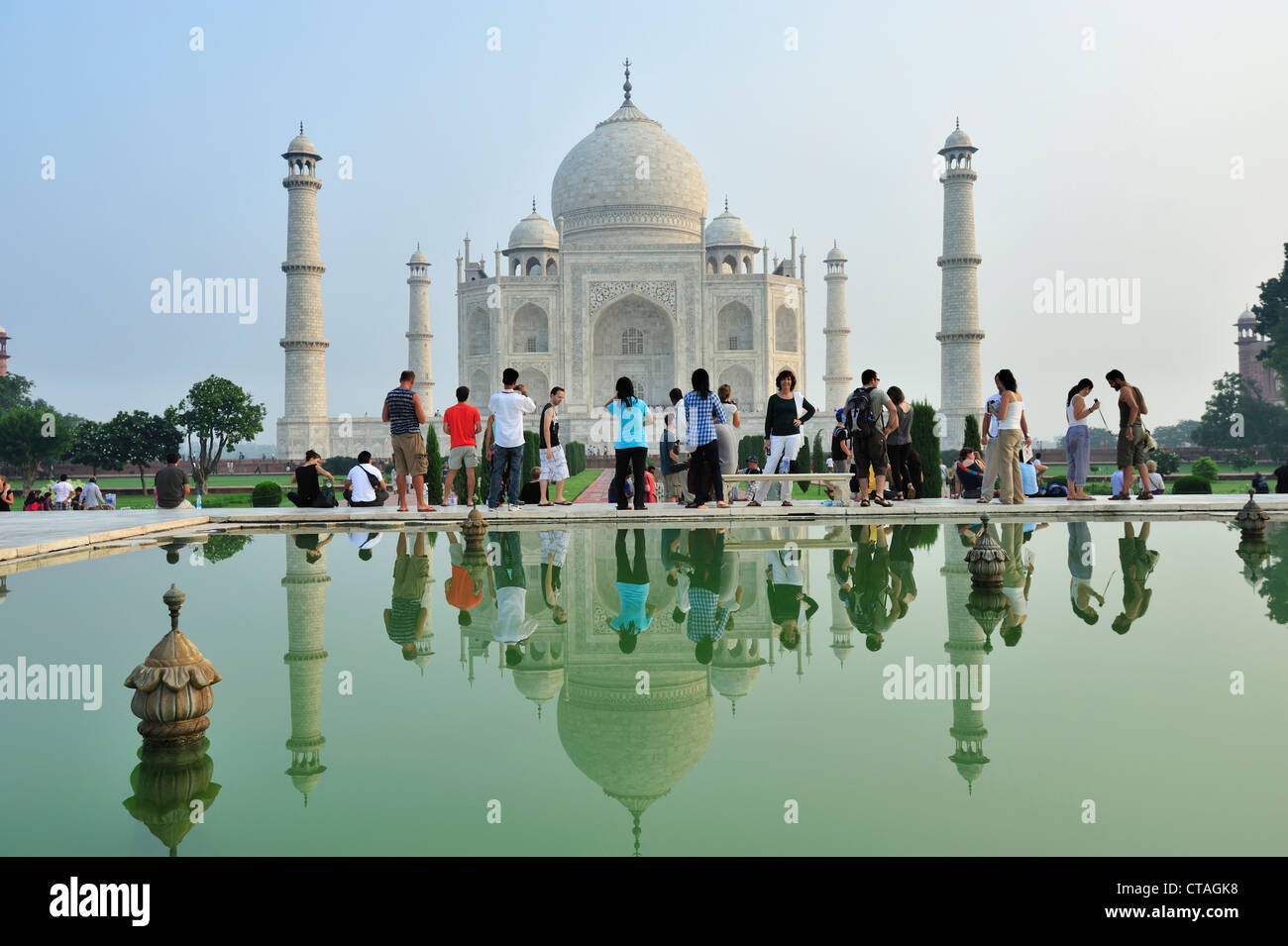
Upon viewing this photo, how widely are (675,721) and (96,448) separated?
1117 inches

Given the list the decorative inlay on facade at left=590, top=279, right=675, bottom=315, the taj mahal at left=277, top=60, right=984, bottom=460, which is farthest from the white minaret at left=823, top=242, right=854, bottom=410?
the decorative inlay on facade at left=590, top=279, right=675, bottom=315

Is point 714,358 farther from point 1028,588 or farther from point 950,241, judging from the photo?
point 1028,588

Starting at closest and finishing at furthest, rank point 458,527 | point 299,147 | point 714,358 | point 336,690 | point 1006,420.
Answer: point 336,690, point 458,527, point 1006,420, point 299,147, point 714,358

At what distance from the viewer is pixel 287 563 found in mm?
6426

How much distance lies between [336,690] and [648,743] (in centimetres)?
108

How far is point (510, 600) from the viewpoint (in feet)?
16.2

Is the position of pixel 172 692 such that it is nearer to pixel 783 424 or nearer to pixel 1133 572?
pixel 1133 572

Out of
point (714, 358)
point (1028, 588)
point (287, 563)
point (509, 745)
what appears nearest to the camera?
point (509, 745)

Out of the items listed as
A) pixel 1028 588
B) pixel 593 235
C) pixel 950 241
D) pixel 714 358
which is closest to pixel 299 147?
pixel 593 235

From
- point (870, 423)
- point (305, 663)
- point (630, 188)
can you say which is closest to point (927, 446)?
point (870, 423)

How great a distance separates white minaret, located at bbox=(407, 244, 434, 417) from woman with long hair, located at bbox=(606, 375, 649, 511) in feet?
102

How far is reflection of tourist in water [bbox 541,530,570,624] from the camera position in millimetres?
4647
